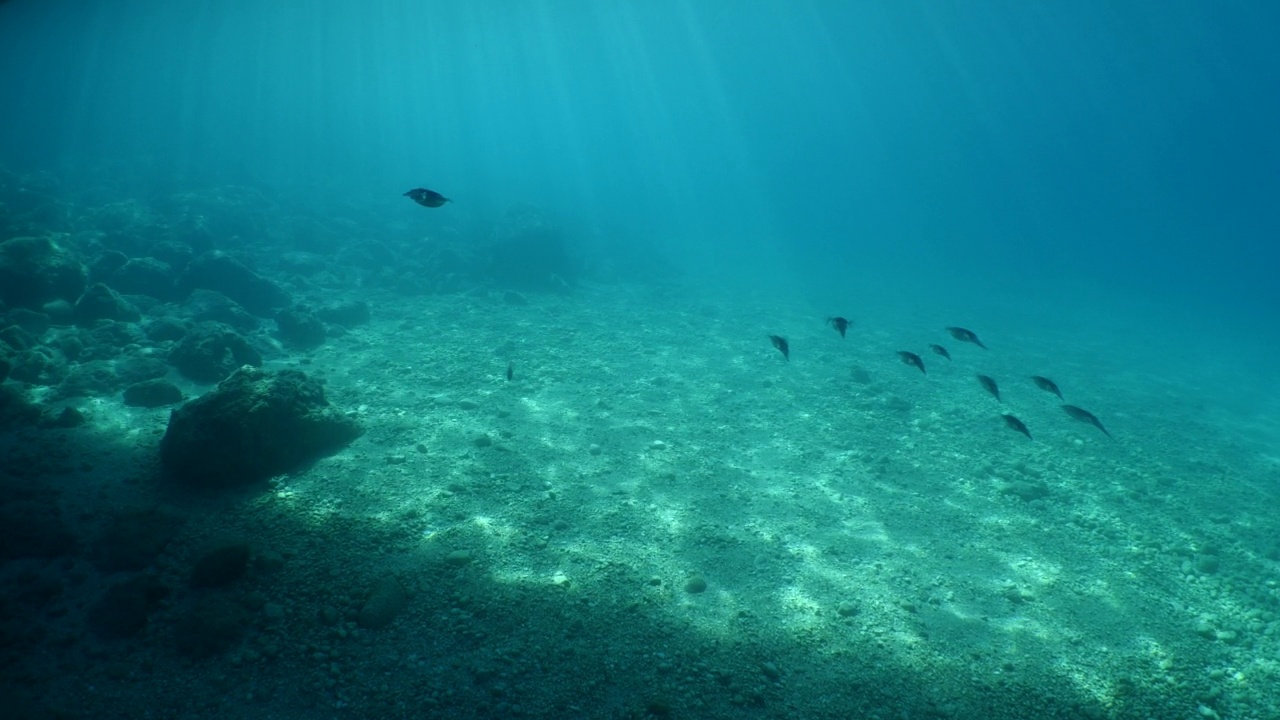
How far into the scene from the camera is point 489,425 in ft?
36.0

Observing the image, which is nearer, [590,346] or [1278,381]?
[590,346]

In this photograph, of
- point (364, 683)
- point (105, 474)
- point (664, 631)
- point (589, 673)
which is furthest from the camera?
point (105, 474)

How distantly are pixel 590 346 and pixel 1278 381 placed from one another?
123ft

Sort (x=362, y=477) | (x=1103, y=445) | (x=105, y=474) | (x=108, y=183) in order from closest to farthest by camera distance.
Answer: (x=105, y=474), (x=362, y=477), (x=1103, y=445), (x=108, y=183)

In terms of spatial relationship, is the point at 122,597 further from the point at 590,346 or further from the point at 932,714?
the point at 590,346

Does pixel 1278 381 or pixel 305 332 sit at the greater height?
pixel 1278 381

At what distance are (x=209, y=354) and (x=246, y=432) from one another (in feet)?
20.9

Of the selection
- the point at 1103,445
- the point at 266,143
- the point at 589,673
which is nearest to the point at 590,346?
the point at 589,673

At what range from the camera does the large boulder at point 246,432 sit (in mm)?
7223

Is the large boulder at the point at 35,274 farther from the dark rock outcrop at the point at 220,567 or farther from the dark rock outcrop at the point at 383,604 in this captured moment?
the dark rock outcrop at the point at 383,604

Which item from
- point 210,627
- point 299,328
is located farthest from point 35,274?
point 210,627

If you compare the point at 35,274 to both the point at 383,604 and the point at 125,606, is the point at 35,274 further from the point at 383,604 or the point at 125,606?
the point at 383,604

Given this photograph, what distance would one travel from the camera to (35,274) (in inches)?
524

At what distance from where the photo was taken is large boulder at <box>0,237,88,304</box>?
13.0 metres
